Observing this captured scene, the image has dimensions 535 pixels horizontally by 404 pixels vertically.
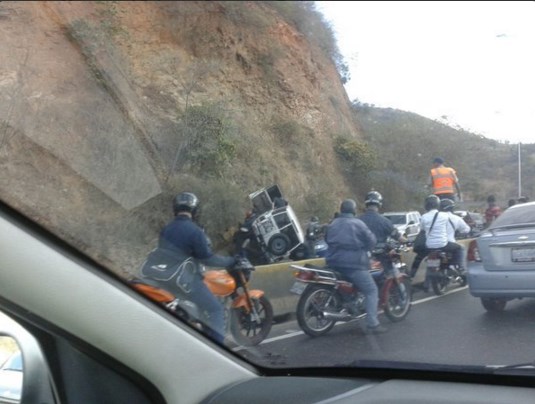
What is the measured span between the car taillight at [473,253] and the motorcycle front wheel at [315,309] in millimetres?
729

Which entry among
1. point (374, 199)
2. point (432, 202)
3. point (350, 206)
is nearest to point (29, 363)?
point (350, 206)

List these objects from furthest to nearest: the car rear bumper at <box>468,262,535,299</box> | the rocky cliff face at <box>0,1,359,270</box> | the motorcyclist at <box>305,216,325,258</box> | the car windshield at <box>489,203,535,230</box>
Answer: the motorcyclist at <box>305,216,325,258</box>, the rocky cliff face at <box>0,1,359,270</box>, the car rear bumper at <box>468,262,535,299</box>, the car windshield at <box>489,203,535,230</box>

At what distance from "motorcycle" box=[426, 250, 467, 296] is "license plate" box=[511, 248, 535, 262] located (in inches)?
11.0

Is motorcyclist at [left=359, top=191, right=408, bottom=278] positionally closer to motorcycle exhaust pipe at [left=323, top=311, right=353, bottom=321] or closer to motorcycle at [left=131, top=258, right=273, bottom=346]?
motorcycle exhaust pipe at [left=323, top=311, right=353, bottom=321]

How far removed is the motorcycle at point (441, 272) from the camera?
11.9 ft

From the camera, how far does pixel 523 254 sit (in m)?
A: 3.33

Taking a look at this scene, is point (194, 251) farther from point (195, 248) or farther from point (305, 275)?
point (305, 275)

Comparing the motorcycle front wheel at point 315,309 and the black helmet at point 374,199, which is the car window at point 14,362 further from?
the black helmet at point 374,199

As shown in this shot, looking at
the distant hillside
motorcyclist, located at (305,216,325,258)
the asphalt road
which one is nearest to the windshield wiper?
the asphalt road

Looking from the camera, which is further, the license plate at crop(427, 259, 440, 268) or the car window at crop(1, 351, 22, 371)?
the license plate at crop(427, 259, 440, 268)

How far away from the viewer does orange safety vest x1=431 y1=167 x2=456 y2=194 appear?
3500mm

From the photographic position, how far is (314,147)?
3.77 m

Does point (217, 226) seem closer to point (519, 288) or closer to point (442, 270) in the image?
point (442, 270)

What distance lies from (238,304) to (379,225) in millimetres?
850
